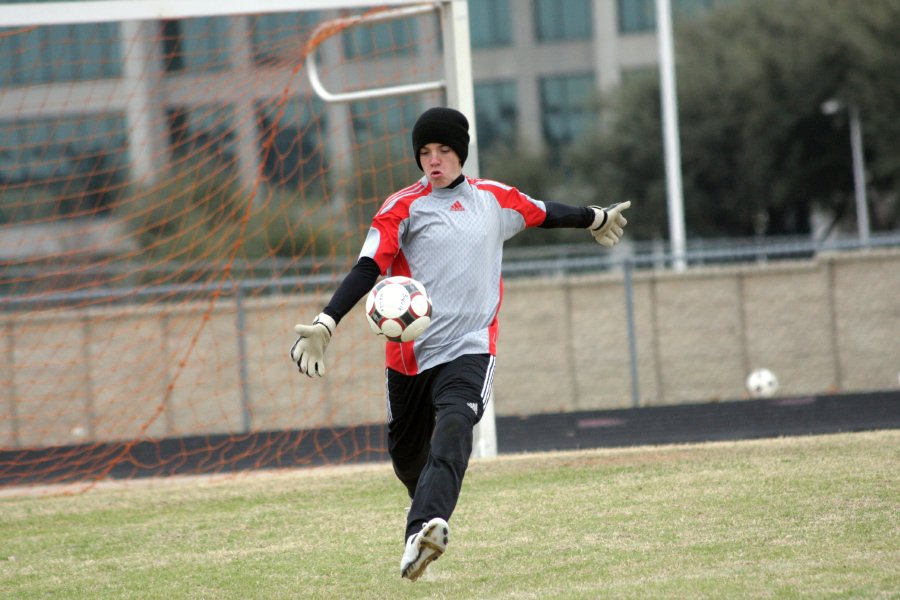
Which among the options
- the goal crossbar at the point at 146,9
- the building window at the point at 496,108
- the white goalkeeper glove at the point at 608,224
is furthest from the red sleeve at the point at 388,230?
the building window at the point at 496,108

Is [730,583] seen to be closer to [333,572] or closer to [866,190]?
[333,572]

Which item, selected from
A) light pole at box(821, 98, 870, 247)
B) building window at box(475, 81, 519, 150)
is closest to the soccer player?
light pole at box(821, 98, 870, 247)

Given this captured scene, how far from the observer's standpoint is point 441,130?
5613mm

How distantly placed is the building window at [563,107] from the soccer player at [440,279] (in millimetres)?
46530

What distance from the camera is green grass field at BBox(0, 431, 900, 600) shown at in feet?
17.1

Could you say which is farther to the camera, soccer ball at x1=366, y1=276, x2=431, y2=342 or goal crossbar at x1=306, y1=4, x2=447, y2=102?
goal crossbar at x1=306, y1=4, x2=447, y2=102

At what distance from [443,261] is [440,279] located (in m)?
0.08

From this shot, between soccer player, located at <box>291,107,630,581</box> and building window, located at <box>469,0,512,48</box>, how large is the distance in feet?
154

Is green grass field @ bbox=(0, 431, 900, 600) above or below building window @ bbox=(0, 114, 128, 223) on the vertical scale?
below

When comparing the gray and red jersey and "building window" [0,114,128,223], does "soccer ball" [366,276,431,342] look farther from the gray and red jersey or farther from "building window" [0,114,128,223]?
"building window" [0,114,128,223]

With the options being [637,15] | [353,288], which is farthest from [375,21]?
[637,15]

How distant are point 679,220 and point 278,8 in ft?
42.0

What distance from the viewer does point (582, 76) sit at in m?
52.1

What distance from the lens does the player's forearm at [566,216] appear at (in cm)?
595
